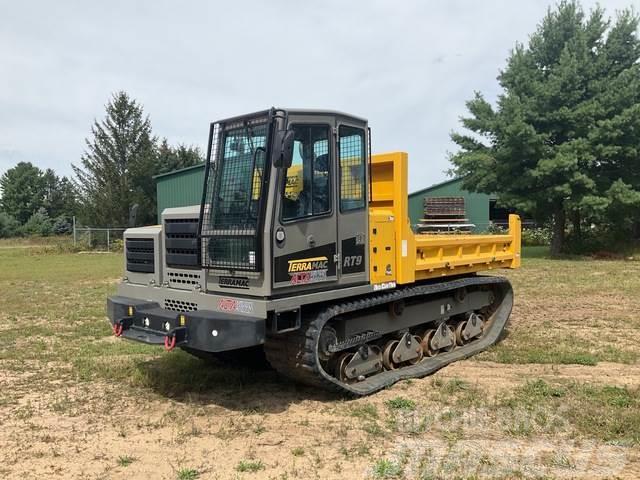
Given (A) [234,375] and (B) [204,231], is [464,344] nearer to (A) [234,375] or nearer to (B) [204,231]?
(A) [234,375]

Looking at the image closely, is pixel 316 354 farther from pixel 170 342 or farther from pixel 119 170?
pixel 119 170

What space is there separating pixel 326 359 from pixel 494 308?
388cm

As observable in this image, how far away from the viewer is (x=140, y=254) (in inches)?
250

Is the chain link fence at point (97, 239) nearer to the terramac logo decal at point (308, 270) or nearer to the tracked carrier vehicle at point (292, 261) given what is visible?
the tracked carrier vehicle at point (292, 261)

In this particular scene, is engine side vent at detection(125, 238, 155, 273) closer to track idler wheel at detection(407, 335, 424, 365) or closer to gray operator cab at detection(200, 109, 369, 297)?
gray operator cab at detection(200, 109, 369, 297)

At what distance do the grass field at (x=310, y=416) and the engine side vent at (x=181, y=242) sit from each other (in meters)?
1.37

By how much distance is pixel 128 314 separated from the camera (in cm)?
604

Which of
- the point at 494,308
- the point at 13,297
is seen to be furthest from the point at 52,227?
the point at 494,308

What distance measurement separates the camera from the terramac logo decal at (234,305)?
5102 millimetres

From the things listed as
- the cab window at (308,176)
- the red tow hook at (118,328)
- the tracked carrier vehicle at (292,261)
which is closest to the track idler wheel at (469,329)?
the tracked carrier vehicle at (292,261)

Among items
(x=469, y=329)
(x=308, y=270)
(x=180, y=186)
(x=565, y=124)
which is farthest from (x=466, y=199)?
(x=308, y=270)

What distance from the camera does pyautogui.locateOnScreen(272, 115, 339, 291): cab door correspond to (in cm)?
516

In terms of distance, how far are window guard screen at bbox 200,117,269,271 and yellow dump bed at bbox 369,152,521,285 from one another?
1394mm

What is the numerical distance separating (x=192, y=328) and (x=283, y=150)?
5.81 feet
